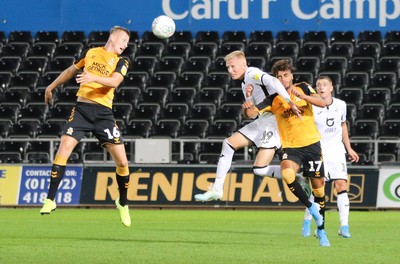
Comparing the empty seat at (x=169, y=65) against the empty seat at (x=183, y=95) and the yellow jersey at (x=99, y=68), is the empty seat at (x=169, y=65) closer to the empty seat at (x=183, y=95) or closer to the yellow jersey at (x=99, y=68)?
the empty seat at (x=183, y=95)

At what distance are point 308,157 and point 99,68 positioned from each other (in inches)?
114

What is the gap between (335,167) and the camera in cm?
1533

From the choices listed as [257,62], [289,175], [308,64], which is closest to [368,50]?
[308,64]

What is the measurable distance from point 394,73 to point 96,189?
869cm

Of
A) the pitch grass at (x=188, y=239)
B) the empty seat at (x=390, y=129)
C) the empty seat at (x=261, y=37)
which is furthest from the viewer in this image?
the empty seat at (x=261, y=37)

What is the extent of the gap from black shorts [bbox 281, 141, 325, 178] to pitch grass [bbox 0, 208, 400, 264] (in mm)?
903

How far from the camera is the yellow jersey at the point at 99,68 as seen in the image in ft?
45.6

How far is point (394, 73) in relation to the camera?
27.4 metres

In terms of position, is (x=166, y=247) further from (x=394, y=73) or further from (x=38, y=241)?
(x=394, y=73)

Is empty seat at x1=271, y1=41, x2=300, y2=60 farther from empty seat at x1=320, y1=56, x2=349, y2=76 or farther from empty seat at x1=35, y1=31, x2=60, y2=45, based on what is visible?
empty seat at x1=35, y1=31, x2=60, y2=45

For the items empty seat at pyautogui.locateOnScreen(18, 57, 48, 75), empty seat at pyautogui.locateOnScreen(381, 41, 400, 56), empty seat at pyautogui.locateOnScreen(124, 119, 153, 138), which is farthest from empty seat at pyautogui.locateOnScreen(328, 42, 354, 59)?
empty seat at pyautogui.locateOnScreen(18, 57, 48, 75)

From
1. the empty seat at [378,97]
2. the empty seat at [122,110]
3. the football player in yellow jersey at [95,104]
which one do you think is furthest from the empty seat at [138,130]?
the football player in yellow jersey at [95,104]

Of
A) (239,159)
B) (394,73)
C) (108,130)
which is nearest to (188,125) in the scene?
(239,159)

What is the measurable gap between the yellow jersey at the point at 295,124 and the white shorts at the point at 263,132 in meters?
1.50
